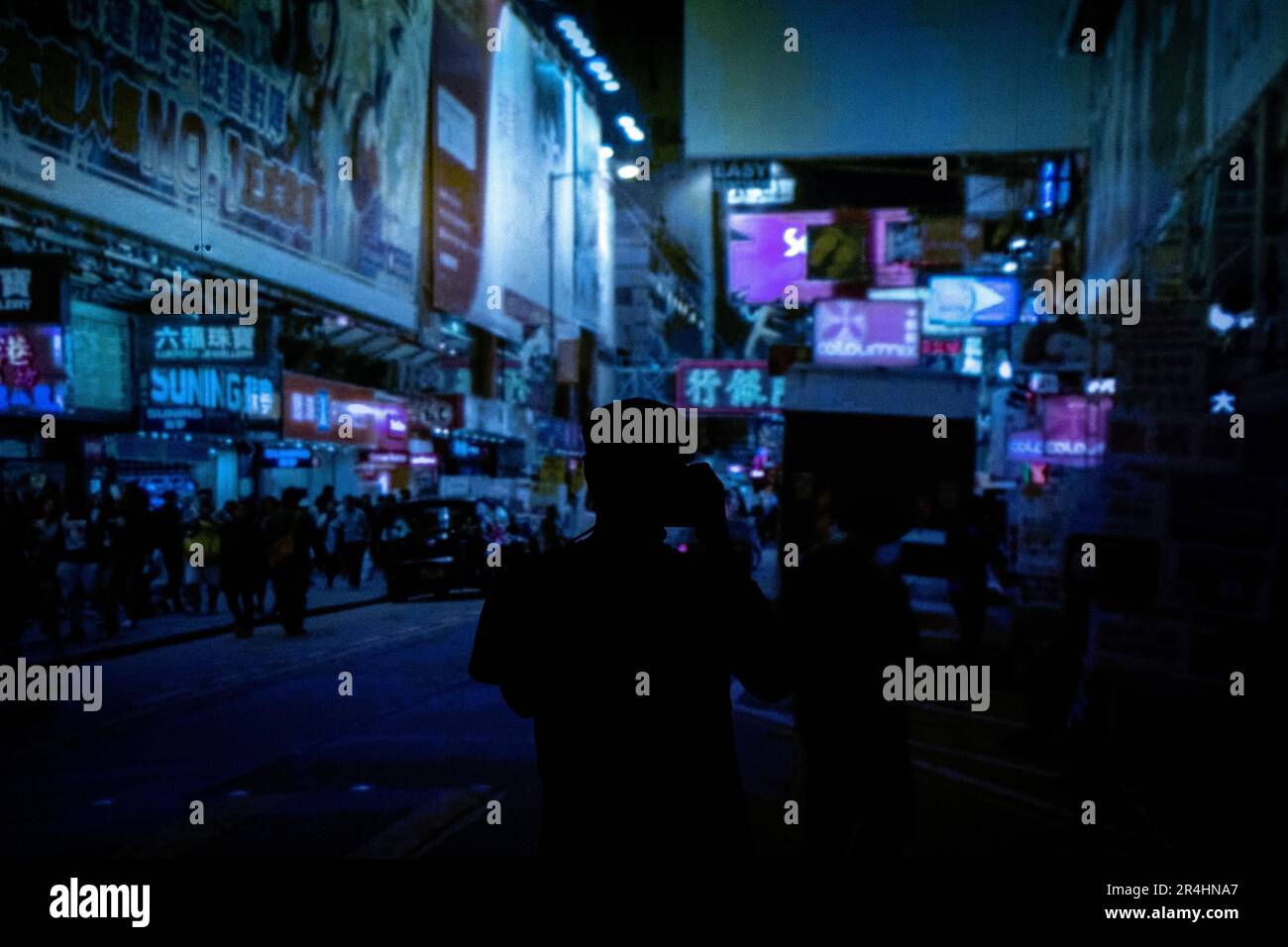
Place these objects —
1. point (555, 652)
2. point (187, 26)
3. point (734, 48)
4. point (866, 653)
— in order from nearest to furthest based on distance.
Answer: point (555, 652)
point (866, 653)
point (734, 48)
point (187, 26)

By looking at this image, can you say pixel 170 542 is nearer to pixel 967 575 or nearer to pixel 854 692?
pixel 967 575

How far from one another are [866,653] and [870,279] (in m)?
25.6

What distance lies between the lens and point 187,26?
63.3 ft

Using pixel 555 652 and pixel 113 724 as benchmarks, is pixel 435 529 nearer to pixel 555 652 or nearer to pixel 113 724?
pixel 113 724

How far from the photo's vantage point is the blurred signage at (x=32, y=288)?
14281mm

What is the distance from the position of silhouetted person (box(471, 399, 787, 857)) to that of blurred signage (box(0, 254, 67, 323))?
13.7 m

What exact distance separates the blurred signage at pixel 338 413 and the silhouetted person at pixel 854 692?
1861 cm

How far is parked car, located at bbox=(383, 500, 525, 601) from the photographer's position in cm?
2214

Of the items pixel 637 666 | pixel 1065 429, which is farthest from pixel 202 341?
→ pixel 637 666

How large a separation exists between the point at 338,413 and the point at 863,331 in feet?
36.8
